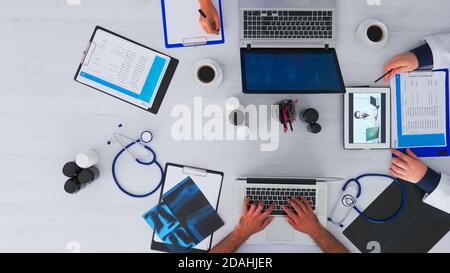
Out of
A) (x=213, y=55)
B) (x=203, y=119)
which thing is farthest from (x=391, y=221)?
(x=213, y=55)

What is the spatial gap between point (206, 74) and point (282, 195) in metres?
0.51

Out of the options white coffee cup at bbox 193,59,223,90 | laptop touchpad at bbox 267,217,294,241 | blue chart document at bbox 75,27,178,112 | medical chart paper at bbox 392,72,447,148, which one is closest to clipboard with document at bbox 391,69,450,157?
medical chart paper at bbox 392,72,447,148

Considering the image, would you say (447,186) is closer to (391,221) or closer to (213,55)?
(391,221)

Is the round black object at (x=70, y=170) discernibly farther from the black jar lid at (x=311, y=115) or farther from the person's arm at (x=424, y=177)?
the person's arm at (x=424, y=177)

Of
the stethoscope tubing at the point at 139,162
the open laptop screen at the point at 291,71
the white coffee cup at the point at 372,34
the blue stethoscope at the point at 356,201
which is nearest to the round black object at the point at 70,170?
the stethoscope tubing at the point at 139,162

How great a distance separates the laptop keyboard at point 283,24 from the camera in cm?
118

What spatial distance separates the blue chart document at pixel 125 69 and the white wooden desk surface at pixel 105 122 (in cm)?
3

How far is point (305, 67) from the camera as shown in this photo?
114 cm

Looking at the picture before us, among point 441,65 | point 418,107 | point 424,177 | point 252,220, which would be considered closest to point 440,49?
point 441,65

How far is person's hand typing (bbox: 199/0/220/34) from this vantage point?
1159 mm

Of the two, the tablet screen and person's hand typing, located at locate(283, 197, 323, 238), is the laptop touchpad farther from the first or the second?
the tablet screen

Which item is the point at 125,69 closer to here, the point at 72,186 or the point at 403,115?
the point at 72,186

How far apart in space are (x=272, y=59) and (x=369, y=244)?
77 centimetres

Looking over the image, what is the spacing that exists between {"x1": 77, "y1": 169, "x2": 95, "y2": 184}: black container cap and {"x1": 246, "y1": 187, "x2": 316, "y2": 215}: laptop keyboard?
1.82 feet
